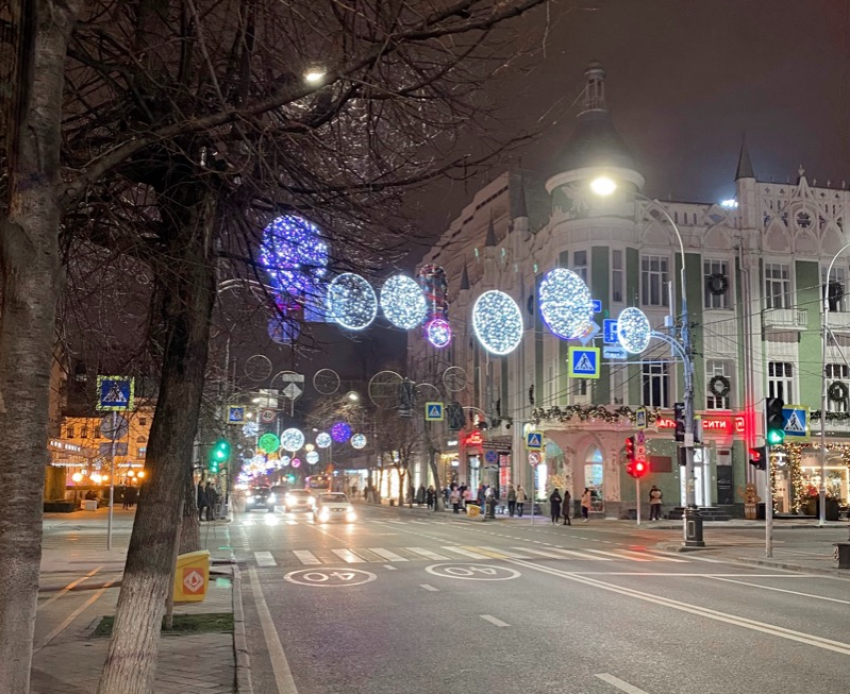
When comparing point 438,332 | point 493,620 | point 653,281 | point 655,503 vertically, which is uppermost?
point 653,281

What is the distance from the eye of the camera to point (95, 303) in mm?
9039

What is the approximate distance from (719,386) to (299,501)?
27295 millimetres

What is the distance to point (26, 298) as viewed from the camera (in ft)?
15.6


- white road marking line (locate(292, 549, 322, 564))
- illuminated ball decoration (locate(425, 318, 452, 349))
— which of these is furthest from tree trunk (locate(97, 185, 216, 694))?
illuminated ball decoration (locate(425, 318, 452, 349))

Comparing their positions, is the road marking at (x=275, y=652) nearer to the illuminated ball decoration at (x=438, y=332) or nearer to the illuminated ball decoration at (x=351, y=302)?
the illuminated ball decoration at (x=351, y=302)

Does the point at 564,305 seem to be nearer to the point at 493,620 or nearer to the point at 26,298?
the point at 493,620

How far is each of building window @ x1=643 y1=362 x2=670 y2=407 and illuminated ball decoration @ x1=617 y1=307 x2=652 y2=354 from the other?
12.9 metres

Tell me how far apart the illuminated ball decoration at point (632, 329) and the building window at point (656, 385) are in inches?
506

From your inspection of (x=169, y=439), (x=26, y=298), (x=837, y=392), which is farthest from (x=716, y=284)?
(x=26, y=298)

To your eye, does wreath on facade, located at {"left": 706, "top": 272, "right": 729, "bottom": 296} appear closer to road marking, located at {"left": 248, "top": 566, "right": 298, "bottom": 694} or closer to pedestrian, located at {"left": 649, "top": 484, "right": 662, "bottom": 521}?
pedestrian, located at {"left": 649, "top": 484, "right": 662, "bottom": 521}

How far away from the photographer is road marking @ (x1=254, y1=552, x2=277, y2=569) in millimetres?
20578

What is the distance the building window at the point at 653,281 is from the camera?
44844 millimetres

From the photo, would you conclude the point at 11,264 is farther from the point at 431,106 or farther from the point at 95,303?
the point at 95,303

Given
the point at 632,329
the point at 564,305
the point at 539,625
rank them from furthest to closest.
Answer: the point at 632,329, the point at 564,305, the point at 539,625
